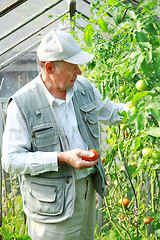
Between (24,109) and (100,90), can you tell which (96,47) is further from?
(24,109)

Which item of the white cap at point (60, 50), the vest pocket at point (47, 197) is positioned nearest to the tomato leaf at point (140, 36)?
the white cap at point (60, 50)

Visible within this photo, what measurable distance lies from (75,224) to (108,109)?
0.66m

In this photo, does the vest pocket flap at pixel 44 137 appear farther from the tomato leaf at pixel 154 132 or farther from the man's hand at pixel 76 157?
the tomato leaf at pixel 154 132

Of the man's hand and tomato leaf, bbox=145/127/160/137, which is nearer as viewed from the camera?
tomato leaf, bbox=145/127/160/137

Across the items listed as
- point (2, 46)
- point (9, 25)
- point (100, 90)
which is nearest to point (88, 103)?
point (100, 90)

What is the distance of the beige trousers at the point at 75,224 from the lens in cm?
172

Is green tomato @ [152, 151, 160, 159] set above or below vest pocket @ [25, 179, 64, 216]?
above

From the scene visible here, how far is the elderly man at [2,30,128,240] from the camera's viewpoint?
5.23 feet

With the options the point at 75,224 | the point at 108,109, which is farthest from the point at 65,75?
the point at 75,224

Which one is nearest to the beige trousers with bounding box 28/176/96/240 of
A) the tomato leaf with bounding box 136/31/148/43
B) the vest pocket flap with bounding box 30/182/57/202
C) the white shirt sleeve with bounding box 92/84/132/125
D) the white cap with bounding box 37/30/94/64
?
the vest pocket flap with bounding box 30/182/57/202

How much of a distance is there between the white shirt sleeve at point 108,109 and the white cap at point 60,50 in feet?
1.17

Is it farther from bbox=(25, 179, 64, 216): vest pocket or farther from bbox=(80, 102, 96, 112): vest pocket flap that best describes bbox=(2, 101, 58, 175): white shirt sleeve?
bbox=(80, 102, 96, 112): vest pocket flap

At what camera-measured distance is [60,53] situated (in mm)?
1582

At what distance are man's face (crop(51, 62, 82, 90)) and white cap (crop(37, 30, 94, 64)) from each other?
5cm
